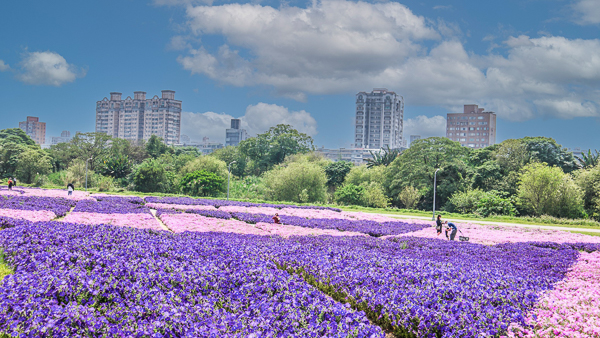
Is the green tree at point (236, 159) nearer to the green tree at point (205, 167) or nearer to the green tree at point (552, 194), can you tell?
the green tree at point (205, 167)

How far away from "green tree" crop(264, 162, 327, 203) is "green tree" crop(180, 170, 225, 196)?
880 cm

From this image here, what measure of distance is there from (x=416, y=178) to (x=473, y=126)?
15881 centimetres

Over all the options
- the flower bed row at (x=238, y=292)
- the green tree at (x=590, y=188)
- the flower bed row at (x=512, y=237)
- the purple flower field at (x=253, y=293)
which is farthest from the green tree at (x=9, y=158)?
the green tree at (x=590, y=188)

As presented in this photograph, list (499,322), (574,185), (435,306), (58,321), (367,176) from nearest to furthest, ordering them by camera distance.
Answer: (58,321)
(499,322)
(435,306)
(574,185)
(367,176)

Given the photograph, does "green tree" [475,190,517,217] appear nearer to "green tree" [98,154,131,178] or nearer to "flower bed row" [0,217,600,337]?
"flower bed row" [0,217,600,337]

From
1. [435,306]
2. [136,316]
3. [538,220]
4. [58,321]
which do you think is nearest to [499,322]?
[435,306]

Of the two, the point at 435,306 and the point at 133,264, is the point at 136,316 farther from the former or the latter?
the point at 435,306

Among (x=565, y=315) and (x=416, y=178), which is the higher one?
(x=416, y=178)

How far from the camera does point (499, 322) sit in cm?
642

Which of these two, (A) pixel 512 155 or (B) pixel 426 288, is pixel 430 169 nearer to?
(A) pixel 512 155

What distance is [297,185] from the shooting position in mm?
53062

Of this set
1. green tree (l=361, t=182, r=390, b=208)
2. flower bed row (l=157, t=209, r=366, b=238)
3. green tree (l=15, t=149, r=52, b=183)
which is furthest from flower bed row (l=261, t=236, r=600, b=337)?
green tree (l=15, t=149, r=52, b=183)

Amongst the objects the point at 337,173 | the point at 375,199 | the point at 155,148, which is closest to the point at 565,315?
the point at 375,199

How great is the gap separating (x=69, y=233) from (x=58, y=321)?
6.47 metres
